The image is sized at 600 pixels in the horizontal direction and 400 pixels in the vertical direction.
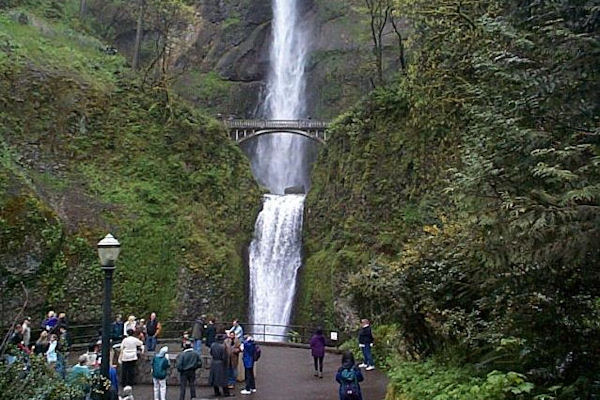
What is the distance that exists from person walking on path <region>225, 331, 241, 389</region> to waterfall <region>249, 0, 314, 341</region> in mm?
11320

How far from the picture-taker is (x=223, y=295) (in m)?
27.9

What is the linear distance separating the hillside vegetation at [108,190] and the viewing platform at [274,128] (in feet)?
11.6

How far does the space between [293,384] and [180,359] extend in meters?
3.45

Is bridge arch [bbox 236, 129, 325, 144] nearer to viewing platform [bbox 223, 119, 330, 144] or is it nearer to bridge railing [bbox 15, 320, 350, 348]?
viewing platform [bbox 223, 119, 330, 144]

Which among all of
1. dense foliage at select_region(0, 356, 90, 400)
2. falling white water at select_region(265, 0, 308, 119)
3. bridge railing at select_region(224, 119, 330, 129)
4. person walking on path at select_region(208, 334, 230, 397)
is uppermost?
falling white water at select_region(265, 0, 308, 119)

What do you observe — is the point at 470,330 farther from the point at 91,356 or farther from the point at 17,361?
the point at 91,356

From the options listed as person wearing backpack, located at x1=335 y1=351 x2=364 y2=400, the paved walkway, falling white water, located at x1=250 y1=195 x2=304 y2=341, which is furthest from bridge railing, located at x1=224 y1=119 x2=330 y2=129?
person wearing backpack, located at x1=335 y1=351 x2=364 y2=400

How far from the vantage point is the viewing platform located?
3656cm

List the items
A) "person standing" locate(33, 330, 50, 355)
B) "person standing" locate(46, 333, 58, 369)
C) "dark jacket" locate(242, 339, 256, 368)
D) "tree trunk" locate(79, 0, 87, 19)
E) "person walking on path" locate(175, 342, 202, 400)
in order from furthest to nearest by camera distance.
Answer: "tree trunk" locate(79, 0, 87, 19), "dark jacket" locate(242, 339, 256, 368), "person standing" locate(33, 330, 50, 355), "person walking on path" locate(175, 342, 202, 400), "person standing" locate(46, 333, 58, 369)

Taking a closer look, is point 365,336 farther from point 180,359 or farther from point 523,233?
point 523,233

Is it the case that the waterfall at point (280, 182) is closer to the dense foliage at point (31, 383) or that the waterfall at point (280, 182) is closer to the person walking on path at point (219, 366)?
the person walking on path at point (219, 366)

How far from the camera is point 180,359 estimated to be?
41.0ft

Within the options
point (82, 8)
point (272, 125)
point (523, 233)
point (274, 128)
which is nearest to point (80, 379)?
point (523, 233)

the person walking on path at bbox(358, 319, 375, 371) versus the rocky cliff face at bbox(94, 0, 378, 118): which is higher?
the rocky cliff face at bbox(94, 0, 378, 118)
